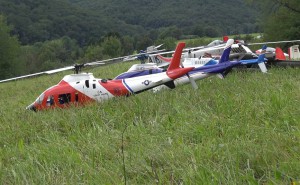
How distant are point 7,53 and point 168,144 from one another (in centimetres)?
4483

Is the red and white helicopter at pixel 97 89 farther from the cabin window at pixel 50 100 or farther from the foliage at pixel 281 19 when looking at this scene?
the foliage at pixel 281 19

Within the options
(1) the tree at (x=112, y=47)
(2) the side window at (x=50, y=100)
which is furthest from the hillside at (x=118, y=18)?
(2) the side window at (x=50, y=100)

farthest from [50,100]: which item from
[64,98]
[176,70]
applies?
[176,70]

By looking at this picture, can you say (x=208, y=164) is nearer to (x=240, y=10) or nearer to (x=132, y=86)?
(x=132, y=86)

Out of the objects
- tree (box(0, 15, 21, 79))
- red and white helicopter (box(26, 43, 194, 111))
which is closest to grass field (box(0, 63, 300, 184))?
red and white helicopter (box(26, 43, 194, 111))

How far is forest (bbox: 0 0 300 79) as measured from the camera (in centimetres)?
7050

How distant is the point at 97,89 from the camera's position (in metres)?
7.92

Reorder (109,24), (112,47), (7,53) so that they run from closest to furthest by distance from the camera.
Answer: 1. (7,53)
2. (112,47)
3. (109,24)

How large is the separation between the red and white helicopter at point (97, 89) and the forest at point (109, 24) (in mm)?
50759

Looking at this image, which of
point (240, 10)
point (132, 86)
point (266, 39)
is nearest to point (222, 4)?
point (240, 10)

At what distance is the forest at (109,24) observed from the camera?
70500 mm

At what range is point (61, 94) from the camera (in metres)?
8.04

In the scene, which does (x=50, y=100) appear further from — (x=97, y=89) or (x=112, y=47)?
(x=112, y=47)

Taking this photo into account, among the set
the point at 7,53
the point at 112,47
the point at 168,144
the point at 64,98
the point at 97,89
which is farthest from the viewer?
the point at 112,47
